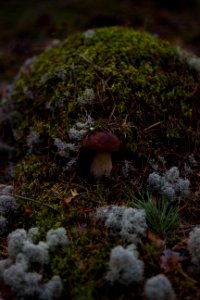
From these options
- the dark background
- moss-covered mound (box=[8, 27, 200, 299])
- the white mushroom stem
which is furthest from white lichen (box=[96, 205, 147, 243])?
the dark background

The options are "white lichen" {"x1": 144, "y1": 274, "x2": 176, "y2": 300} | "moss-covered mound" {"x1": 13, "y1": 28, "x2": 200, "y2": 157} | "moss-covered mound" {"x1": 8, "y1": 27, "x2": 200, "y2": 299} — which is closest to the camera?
"white lichen" {"x1": 144, "y1": 274, "x2": 176, "y2": 300}

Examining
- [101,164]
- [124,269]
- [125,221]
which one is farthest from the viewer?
[101,164]

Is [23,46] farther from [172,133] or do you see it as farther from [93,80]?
[172,133]

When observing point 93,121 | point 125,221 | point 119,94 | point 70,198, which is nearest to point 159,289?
point 125,221

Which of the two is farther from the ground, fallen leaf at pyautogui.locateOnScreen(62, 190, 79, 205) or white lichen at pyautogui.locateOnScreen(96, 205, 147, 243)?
white lichen at pyautogui.locateOnScreen(96, 205, 147, 243)

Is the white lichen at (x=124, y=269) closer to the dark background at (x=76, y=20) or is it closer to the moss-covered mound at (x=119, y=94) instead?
the moss-covered mound at (x=119, y=94)

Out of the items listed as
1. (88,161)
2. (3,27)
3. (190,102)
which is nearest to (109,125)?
(88,161)

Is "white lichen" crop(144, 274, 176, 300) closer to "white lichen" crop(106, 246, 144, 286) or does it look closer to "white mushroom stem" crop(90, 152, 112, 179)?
"white lichen" crop(106, 246, 144, 286)

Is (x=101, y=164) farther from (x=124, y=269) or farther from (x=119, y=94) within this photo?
(x=124, y=269)
